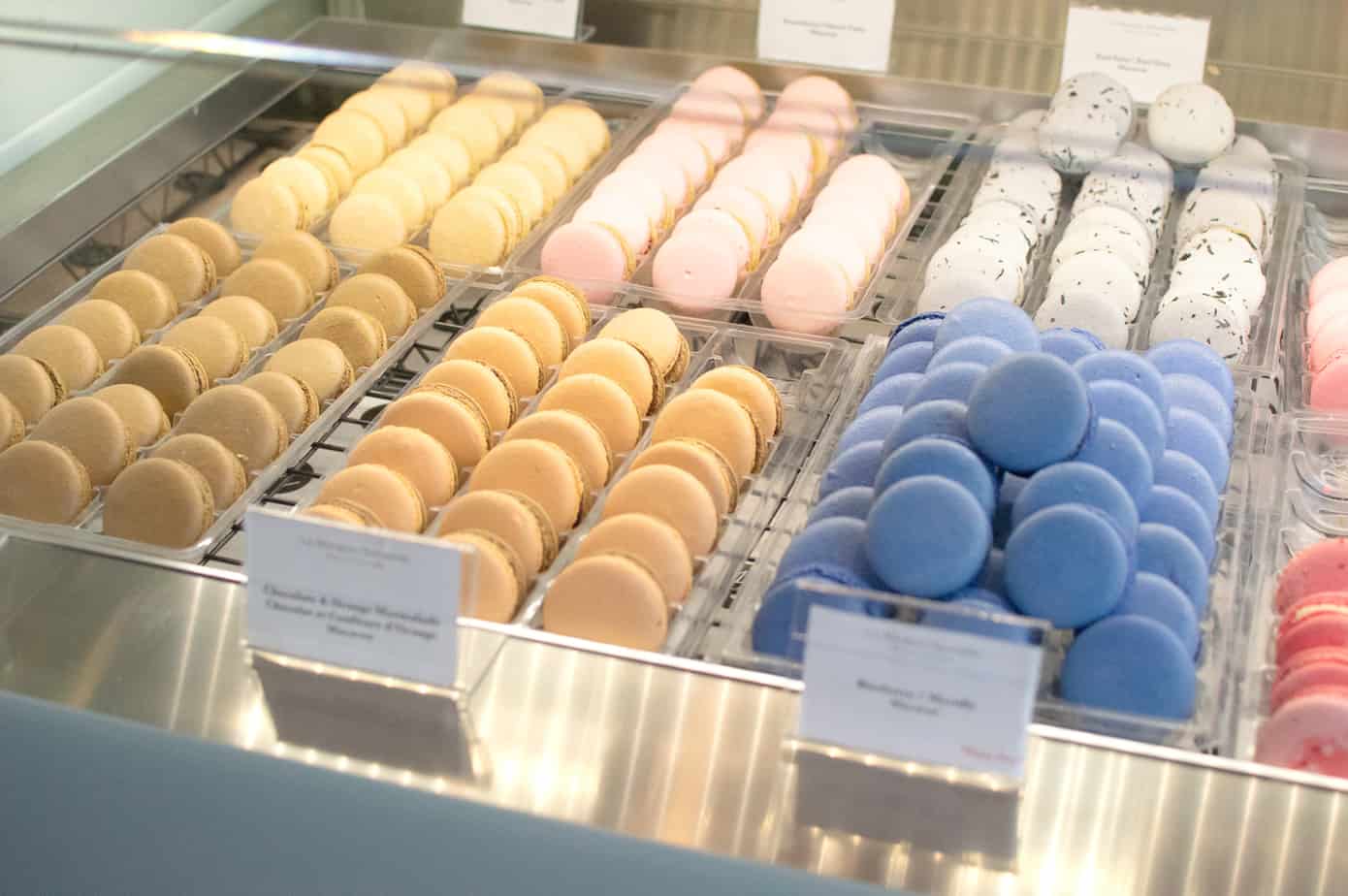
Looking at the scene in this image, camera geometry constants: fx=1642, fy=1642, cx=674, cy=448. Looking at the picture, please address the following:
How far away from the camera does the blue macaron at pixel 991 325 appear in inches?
56.0

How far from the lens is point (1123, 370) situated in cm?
132

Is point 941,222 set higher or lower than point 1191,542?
higher

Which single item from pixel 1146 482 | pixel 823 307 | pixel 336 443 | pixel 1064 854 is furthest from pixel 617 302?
pixel 1064 854

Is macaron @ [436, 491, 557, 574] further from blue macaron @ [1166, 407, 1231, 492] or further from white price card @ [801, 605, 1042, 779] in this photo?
blue macaron @ [1166, 407, 1231, 492]

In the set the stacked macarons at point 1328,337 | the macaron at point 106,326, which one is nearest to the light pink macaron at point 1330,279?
the stacked macarons at point 1328,337

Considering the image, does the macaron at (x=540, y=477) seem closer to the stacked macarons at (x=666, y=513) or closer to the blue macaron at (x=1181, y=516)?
the stacked macarons at (x=666, y=513)

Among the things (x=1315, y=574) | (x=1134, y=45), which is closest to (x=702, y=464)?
(x=1315, y=574)

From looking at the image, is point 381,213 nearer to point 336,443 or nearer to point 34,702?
point 336,443

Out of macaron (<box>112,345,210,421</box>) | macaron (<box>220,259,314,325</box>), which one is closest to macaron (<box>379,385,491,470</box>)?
macaron (<box>112,345,210,421</box>)

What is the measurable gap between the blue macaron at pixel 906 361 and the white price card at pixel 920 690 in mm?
463

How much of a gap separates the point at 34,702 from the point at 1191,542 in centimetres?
87

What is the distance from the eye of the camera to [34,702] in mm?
1185

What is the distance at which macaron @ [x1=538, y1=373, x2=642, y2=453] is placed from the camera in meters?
1.50

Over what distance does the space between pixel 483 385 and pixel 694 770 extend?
533 millimetres
